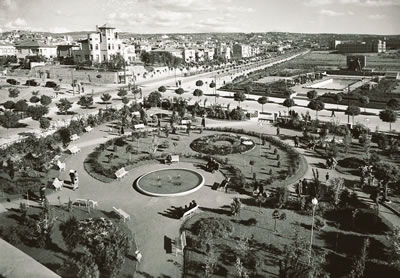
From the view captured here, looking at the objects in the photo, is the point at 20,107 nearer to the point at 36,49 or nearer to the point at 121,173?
the point at 121,173

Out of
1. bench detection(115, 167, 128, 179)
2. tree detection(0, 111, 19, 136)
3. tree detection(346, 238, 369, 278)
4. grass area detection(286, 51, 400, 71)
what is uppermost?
grass area detection(286, 51, 400, 71)

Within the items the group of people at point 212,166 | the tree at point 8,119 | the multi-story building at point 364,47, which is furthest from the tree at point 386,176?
the multi-story building at point 364,47

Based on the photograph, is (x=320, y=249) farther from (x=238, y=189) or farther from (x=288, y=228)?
(x=238, y=189)

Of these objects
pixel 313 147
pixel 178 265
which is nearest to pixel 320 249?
pixel 178 265

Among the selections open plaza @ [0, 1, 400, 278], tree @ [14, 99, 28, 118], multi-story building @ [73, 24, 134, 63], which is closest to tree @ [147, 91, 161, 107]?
open plaza @ [0, 1, 400, 278]

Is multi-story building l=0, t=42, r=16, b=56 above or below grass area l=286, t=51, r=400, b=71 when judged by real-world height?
above

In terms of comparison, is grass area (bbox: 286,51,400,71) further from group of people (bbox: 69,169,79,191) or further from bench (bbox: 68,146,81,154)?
group of people (bbox: 69,169,79,191)
